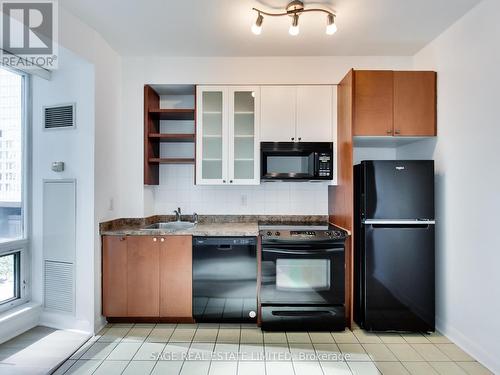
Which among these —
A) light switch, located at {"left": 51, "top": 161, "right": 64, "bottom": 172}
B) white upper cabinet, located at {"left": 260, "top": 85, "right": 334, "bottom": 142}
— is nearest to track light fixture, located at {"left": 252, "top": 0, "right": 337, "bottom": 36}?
white upper cabinet, located at {"left": 260, "top": 85, "right": 334, "bottom": 142}

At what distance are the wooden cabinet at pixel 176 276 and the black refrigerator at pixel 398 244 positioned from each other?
60.5 inches

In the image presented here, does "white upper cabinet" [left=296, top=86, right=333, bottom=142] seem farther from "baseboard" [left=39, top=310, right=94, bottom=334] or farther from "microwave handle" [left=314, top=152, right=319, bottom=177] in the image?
"baseboard" [left=39, top=310, right=94, bottom=334]

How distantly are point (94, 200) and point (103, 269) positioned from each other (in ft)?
2.10

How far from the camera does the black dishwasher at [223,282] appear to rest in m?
2.67

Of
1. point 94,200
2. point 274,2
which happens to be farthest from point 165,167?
point 274,2

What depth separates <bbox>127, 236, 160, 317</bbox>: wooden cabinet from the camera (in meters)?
2.68

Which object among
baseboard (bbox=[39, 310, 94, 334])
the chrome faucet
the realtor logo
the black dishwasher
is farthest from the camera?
the chrome faucet

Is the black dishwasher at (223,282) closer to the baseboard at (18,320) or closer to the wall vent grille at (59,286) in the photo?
the wall vent grille at (59,286)

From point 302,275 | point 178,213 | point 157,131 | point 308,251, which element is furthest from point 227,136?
point 302,275

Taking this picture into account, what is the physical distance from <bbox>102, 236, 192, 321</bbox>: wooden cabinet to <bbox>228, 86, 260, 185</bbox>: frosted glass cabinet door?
32.8 inches

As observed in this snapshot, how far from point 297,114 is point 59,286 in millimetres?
2715

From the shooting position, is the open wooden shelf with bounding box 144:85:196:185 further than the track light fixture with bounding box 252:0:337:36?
Yes

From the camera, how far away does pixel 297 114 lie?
2.99 m

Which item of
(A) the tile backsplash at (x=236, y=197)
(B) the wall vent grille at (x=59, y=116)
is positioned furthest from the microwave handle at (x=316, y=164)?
(B) the wall vent grille at (x=59, y=116)
